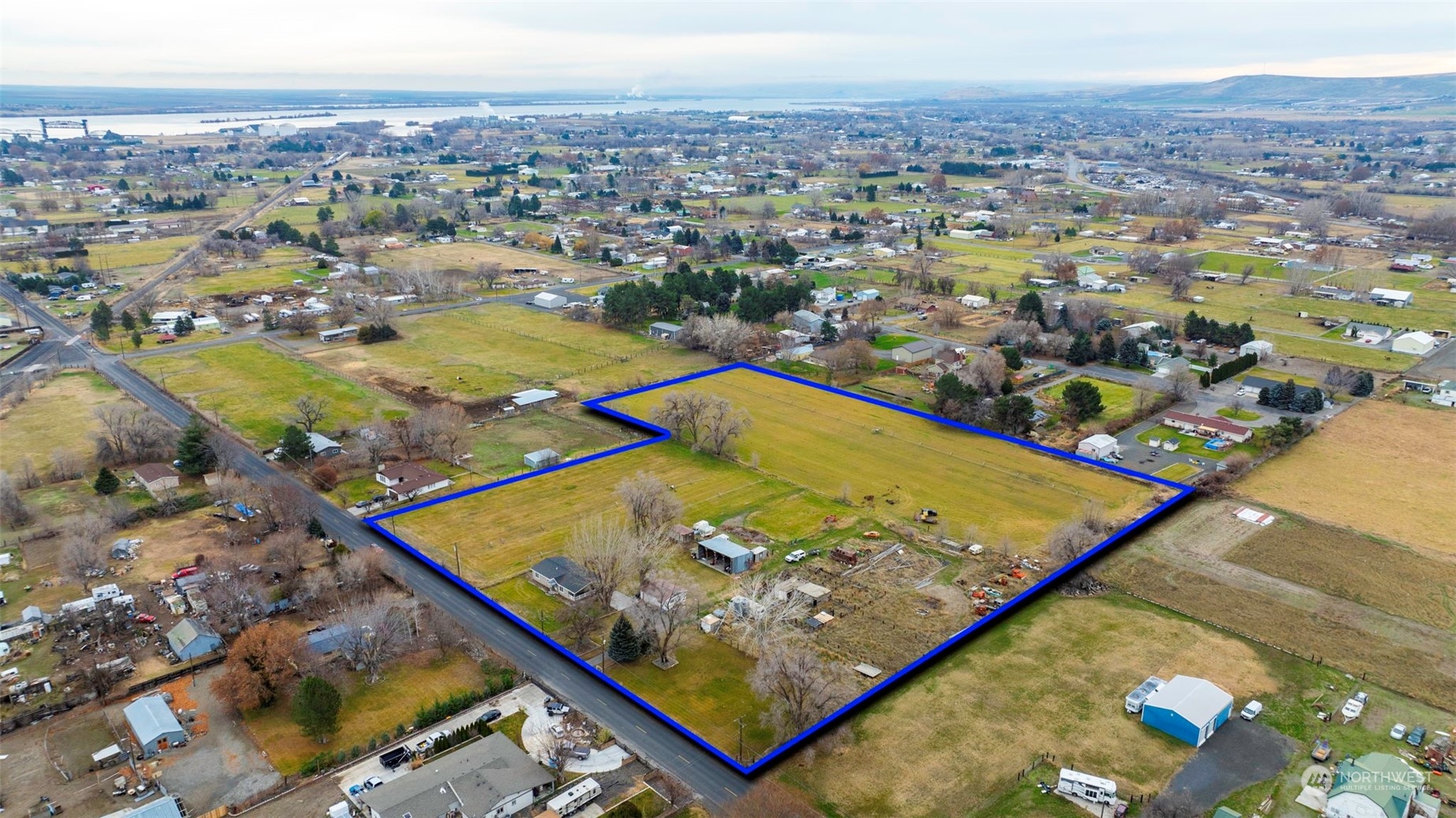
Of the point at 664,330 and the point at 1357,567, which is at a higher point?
the point at 664,330

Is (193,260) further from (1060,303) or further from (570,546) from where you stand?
(1060,303)

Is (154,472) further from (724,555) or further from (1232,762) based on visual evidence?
(1232,762)

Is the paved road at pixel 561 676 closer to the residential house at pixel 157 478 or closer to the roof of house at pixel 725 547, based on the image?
the residential house at pixel 157 478

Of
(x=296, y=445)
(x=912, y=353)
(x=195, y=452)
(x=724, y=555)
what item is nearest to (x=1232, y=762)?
(x=724, y=555)

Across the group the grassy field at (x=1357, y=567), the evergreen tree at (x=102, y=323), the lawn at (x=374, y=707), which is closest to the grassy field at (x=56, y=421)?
the evergreen tree at (x=102, y=323)

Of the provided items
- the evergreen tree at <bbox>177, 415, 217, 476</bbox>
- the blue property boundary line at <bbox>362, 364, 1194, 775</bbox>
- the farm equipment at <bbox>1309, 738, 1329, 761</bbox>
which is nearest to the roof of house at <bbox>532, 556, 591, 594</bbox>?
the blue property boundary line at <bbox>362, 364, 1194, 775</bbox>
